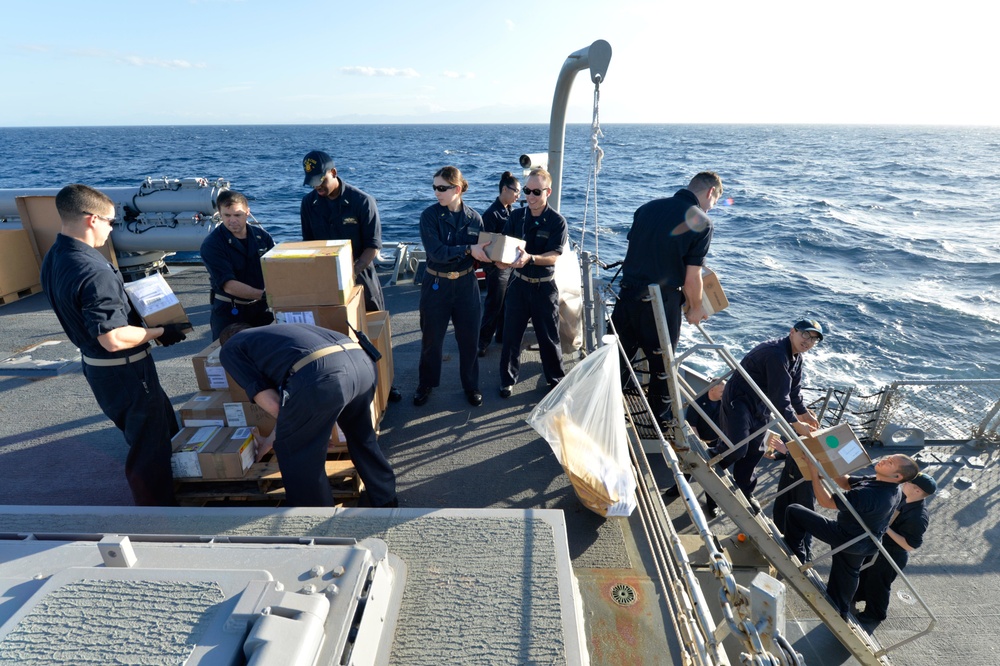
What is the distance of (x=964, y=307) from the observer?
15.9 metres

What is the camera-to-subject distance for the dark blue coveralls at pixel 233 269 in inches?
167

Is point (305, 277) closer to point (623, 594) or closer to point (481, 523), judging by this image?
point (481, 523)

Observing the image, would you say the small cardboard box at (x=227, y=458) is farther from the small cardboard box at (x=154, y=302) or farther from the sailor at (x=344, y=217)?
the sailor at (x=344, y=217)

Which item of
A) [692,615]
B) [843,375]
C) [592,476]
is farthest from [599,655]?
[843,375]

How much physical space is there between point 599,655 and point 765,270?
1994 centimetres

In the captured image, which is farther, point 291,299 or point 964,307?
point 964,307

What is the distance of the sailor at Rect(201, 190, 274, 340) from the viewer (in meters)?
4.16

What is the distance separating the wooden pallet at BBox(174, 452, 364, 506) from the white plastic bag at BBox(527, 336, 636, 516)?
1.24 meters

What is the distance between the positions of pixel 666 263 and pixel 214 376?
11.2 feet

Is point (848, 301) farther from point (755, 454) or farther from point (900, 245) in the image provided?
point (755, 454)

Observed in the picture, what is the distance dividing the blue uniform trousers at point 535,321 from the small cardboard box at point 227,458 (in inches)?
90.3

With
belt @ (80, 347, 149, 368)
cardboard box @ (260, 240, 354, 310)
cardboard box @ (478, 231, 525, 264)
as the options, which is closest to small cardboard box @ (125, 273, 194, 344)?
belt @ (80, 347, 149, 368)

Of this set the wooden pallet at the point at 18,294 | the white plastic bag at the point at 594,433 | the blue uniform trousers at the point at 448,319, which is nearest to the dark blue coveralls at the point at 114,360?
the blue uniform trousers at the point at 448,319

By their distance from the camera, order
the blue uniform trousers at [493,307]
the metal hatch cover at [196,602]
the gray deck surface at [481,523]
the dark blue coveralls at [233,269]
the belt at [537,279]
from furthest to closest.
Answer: the blue uniform trousers at [493,307] < the belt at [537,279] < the dark blue coveralls at [233,269] < the gray deck surface at [481,523] < the metal hatch cover at [196,602]
